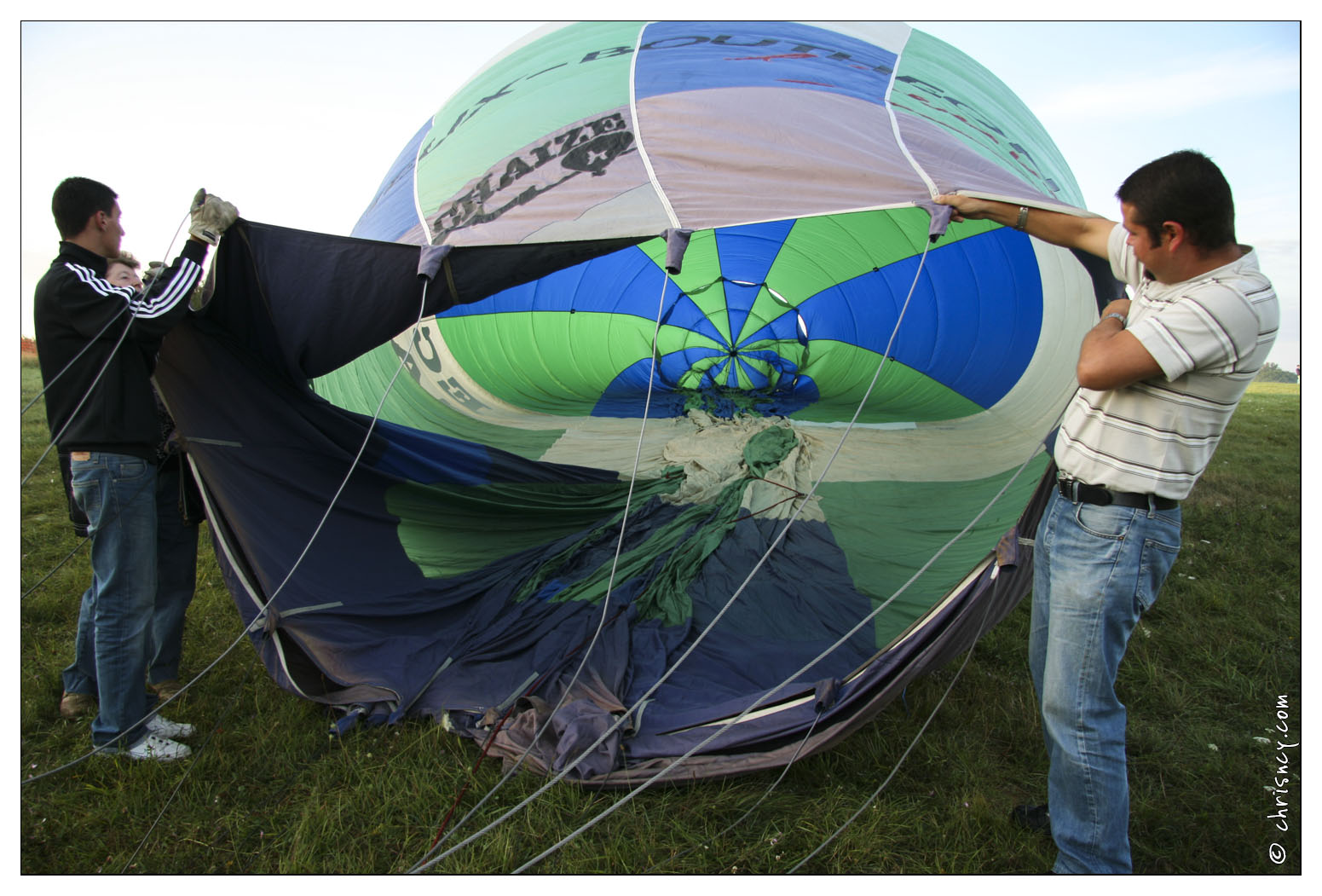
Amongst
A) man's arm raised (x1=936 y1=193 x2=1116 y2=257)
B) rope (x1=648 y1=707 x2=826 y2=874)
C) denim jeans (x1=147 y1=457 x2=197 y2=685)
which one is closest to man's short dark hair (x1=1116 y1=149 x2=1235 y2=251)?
man's arm raised (x1=936 y1=193 x2=1116 y2=257)

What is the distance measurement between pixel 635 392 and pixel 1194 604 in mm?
Answer: 2916

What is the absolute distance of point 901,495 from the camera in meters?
3.48

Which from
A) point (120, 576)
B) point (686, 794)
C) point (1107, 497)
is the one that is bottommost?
point (686, 794)

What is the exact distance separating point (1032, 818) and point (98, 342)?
2462mm

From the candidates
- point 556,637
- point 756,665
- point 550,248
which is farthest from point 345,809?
point 550,248

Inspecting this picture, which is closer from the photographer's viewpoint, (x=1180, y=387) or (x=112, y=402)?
(x=1180, y=387)

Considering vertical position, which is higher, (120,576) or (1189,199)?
(1189,199)

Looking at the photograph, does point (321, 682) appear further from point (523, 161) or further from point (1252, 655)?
point (1252, 655)

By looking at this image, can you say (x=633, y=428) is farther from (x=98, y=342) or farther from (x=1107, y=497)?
(x=1107, y=497)

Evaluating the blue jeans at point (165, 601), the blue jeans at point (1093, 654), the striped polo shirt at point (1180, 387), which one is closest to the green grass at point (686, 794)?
the blue jeans at point (165, 601)

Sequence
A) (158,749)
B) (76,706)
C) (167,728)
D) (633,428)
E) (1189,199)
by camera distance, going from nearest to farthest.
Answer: (1189,199)
(158,749)
(167,728)
(76,706)
(633,428)

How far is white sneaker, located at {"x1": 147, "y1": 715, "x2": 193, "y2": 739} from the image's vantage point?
2.10m

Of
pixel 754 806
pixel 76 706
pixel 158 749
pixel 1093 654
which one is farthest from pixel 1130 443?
pixel 76 706

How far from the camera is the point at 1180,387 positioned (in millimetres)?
1360
